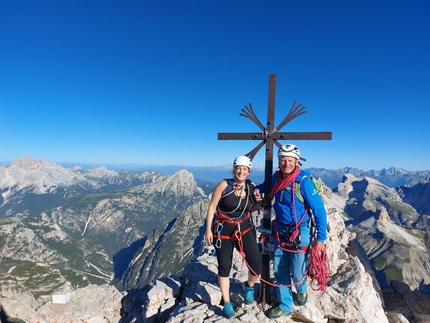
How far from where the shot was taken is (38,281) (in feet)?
516

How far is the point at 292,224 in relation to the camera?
26.5ft

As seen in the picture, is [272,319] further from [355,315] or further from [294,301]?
[355,315]

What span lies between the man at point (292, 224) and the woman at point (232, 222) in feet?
2.36

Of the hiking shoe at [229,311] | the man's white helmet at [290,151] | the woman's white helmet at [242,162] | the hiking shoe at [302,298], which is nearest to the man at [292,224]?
the man's white helmet at [290,151]

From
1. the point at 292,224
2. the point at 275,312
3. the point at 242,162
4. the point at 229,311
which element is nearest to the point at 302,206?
the point at 292,224

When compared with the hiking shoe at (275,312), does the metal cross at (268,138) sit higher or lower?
higher

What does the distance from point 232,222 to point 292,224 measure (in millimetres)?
2033

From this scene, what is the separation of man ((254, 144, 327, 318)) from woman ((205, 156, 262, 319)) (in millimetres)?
719

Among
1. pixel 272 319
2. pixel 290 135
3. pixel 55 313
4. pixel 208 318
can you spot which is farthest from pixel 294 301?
pixel 55 313

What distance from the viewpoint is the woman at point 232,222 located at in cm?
817

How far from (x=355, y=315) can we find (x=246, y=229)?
19.5ft

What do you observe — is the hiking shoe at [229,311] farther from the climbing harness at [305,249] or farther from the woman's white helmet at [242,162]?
the woman's white helmet at [242,162]

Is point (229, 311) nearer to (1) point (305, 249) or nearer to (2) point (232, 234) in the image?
(2) point (232, 234)

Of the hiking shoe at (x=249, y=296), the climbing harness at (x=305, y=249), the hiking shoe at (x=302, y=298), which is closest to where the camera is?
the climbing harness at (x=305, y=249)
